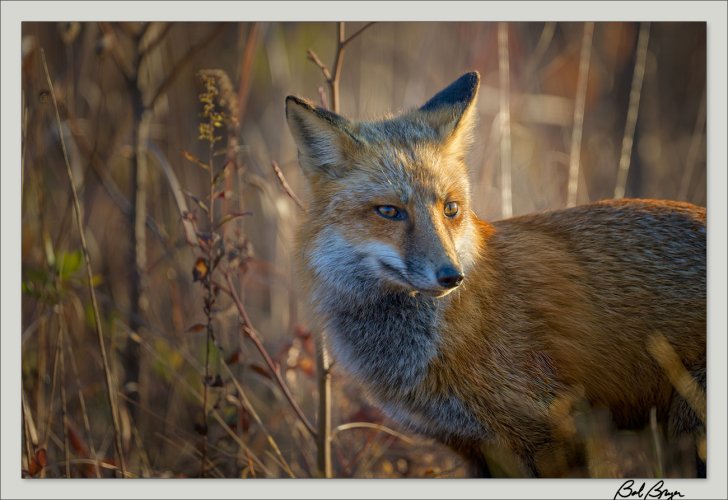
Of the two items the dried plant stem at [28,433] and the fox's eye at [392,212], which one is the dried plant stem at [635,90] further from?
the dried plant stem at [28,433]

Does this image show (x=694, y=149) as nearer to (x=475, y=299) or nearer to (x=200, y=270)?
(x=475, y=299)

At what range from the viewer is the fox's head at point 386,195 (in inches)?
108

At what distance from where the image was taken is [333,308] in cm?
308

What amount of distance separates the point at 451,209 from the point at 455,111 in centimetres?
46

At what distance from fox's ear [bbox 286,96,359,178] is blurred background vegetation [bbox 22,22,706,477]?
574 millimetres

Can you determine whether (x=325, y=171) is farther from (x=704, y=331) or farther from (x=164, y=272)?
(x=164, y=272)

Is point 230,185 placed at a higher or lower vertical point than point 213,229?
higher

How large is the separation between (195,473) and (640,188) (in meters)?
3.53

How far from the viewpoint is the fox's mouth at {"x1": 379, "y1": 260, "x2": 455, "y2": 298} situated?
2.61 m

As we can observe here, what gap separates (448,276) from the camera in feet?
8.32

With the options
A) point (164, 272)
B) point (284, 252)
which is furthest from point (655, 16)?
point (164, 272)

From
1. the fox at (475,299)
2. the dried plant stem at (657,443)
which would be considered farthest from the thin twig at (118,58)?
the dried plant stem at (657,443)

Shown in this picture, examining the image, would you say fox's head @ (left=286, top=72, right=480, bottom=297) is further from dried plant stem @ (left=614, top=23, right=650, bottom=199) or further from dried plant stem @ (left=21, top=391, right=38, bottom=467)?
dried plant stem @ (left=21, top=391, right=38, bottom=467)

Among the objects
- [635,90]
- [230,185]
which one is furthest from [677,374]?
[230,185]
